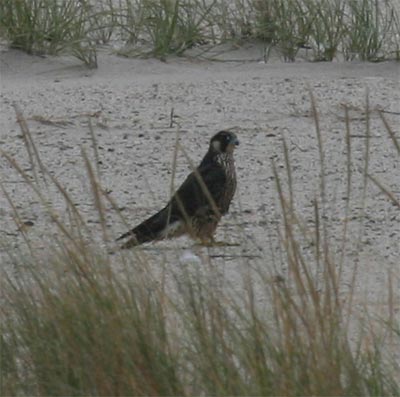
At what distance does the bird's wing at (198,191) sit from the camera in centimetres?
691

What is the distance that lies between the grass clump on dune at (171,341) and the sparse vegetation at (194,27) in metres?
5.78

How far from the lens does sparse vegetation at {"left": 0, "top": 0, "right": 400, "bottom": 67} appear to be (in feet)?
34.2

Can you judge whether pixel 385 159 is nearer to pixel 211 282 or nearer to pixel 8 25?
pixel 8 25

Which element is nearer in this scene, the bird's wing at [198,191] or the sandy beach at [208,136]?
the bird's wing at [198,191]

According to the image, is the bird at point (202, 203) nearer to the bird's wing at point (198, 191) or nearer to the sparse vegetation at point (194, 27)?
the bird's wing at point (198, 191)

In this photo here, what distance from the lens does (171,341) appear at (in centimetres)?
470

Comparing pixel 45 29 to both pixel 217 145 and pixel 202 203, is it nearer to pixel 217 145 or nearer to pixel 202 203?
pixel 217 145


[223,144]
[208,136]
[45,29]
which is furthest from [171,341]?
[45,29]

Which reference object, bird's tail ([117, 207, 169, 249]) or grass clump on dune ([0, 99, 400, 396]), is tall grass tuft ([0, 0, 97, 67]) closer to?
bird's tail ([117, 207, 169, 249])

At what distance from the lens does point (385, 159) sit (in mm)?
8305

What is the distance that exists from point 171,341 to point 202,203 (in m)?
2.28

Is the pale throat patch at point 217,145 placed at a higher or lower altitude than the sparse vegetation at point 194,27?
lower

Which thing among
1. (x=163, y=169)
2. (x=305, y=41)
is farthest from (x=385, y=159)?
(x=305, y=41)

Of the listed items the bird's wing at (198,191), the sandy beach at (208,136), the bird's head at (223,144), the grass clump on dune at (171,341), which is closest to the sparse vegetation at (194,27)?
the sandy beach at (208,136)
